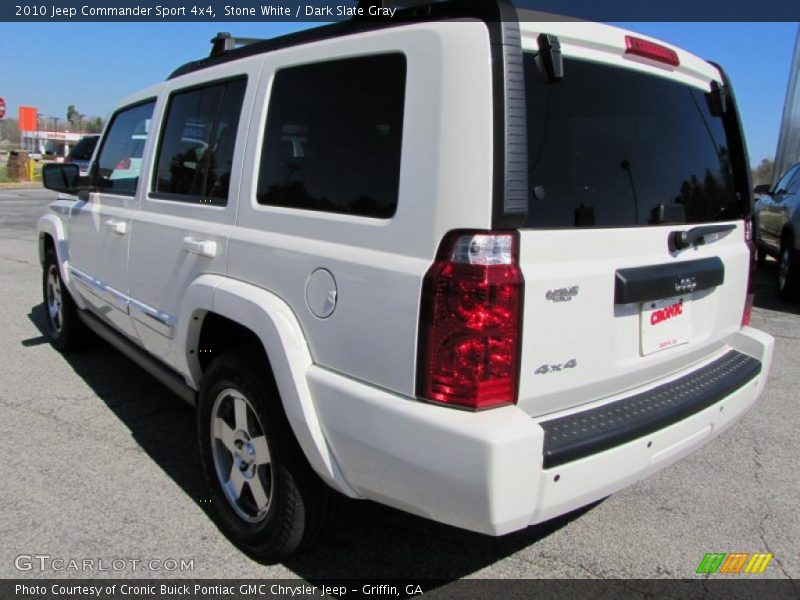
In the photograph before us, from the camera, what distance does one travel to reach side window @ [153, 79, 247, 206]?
283 cm

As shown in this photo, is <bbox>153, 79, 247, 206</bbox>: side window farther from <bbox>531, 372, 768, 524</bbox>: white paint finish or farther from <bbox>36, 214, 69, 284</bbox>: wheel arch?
<bbox>36, 214, 69, 284</bbox>: wheel arch

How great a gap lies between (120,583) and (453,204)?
1975 millimetres

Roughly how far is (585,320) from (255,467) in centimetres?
146

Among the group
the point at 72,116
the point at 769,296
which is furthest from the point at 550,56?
the point at 72,116

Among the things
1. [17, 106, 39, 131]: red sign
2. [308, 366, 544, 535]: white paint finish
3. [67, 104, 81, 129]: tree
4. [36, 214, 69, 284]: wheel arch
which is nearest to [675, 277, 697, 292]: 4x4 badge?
[308, 366, 544, 535]: white paint finish

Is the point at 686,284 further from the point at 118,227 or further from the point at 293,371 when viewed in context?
the point at 118,227

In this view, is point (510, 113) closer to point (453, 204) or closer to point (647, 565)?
point (453, 204)

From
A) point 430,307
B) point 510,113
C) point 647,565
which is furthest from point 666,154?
point 647,565

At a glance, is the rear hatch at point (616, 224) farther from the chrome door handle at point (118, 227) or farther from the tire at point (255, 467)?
the chrome door handle at point (118, 227)

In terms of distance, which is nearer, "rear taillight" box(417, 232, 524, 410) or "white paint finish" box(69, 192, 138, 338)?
"rear taillight" box(417, 232, 524, 410)

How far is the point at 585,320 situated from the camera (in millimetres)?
2078

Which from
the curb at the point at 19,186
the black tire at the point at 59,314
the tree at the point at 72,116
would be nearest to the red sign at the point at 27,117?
the curb at the point at 19,186

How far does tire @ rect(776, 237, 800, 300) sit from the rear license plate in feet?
19.6

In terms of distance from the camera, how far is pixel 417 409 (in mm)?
1900
